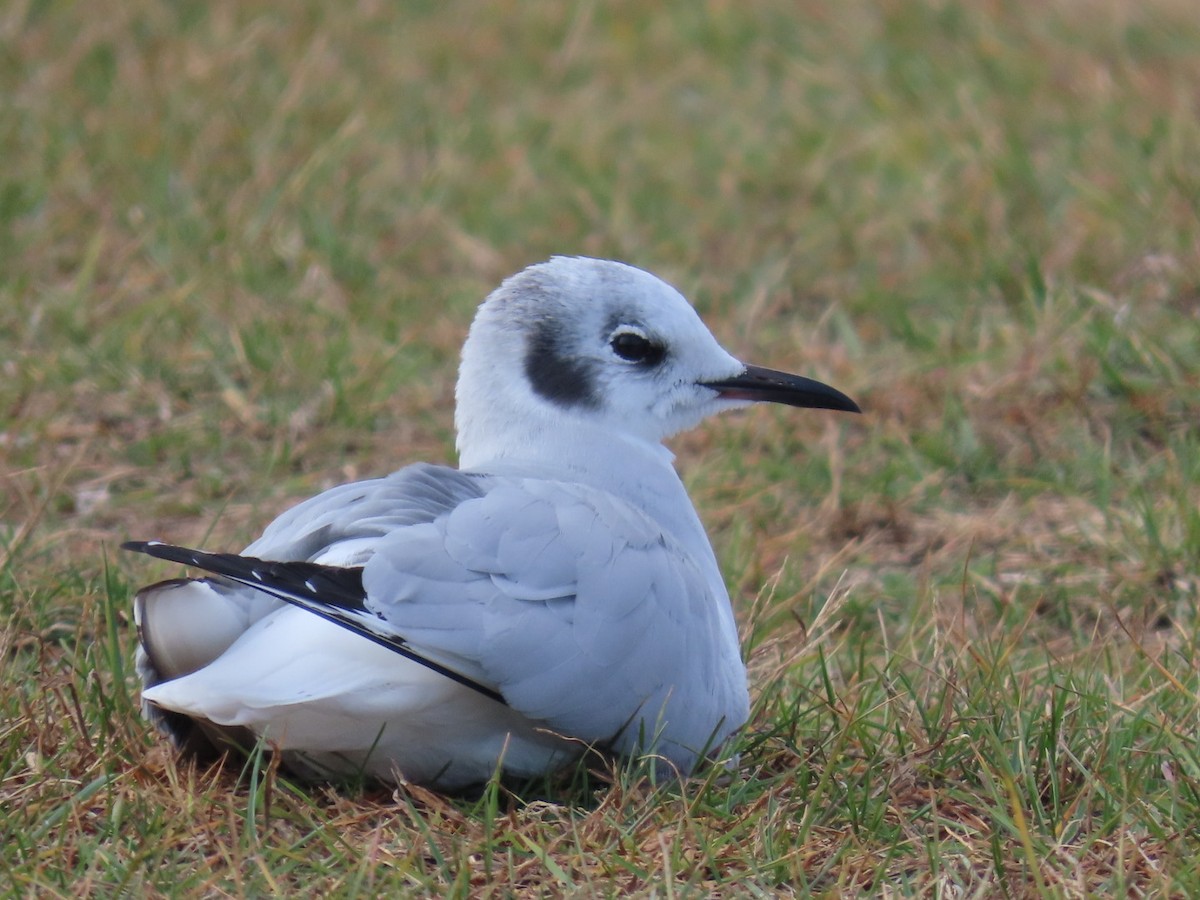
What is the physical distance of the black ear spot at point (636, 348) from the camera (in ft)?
11.4

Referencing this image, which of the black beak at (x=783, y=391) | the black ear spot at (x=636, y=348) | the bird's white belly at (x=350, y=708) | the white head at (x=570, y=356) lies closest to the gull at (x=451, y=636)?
the bird's white belly at (x=350, y=708)

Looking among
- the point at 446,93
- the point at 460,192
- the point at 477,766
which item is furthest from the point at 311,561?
the point at 446,93

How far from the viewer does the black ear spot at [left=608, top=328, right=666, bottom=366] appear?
3.46m

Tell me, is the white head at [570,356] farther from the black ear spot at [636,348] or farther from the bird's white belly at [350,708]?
the bird's white belly at [350,708]

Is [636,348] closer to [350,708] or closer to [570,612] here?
[570,612]

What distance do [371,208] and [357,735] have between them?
385cm

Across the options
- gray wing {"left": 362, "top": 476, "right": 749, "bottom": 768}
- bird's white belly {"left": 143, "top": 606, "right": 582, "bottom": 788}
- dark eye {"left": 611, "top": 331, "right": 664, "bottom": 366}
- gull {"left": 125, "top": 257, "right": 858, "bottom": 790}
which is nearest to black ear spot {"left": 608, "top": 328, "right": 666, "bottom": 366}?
dark eye {"left": 611, "top": 331, "right": 664, "bottom": 366}

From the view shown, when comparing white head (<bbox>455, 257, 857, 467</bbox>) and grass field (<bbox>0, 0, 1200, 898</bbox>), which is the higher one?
white head (<bbox>455, 257, 857, 467</bbox>)

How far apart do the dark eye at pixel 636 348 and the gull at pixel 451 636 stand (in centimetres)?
30

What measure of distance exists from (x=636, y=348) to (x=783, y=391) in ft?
1.13

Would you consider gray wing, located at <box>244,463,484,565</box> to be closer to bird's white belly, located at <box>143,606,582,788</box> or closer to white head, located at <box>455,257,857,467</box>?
bird's white belly, located at <box>143,606,582,788</box>

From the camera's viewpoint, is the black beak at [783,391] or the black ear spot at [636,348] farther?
the black beak at [783,391]

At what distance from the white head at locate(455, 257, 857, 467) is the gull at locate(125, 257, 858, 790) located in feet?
0.54

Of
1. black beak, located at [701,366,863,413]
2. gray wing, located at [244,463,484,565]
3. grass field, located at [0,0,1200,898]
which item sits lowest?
grass field, located at [0,0,1200,898]
